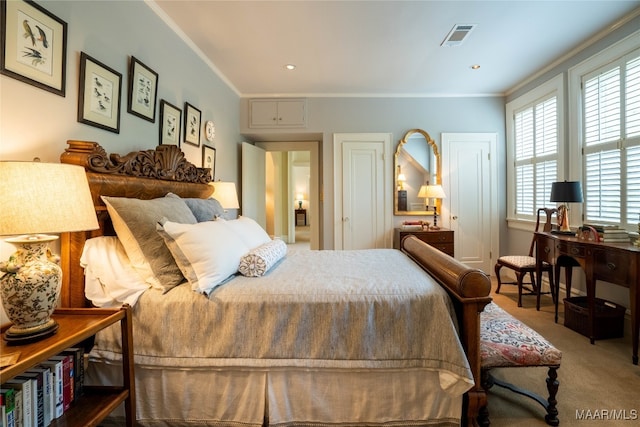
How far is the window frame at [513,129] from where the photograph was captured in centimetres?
321

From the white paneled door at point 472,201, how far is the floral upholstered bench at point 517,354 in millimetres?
2876

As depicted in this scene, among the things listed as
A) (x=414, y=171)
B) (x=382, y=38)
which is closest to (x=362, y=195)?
→ (x=414, y=171)

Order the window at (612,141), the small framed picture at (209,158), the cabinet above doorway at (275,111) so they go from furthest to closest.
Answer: the cabinet above doorway at (275,111) → the small framed picture at (209,158) → the window at (612,141)

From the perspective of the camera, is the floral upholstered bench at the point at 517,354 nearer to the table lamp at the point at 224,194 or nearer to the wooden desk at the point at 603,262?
the wooden desk at the point at 603,262

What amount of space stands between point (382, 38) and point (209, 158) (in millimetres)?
2135

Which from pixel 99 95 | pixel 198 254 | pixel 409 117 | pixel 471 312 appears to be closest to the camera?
pixel 471 312

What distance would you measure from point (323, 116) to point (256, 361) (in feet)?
11.6

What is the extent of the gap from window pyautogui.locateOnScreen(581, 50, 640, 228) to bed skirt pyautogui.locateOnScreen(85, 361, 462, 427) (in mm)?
2548

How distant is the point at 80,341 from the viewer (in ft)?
3.66

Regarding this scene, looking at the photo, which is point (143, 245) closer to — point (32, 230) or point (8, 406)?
point (32, 230)

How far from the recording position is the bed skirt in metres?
1.40

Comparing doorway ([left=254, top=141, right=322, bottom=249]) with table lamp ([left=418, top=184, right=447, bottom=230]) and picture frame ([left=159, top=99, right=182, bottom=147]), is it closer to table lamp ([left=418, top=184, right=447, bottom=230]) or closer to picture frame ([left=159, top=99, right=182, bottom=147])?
table lamp ([left=418, top=184, right=447, bottom=230])

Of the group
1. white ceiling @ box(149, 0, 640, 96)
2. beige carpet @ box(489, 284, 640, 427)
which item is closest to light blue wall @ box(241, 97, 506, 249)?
white ceiling @ box(149, 0, 640, 96)

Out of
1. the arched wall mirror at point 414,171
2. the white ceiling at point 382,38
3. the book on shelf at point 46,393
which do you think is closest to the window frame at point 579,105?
the white ceiling at point 382,38
